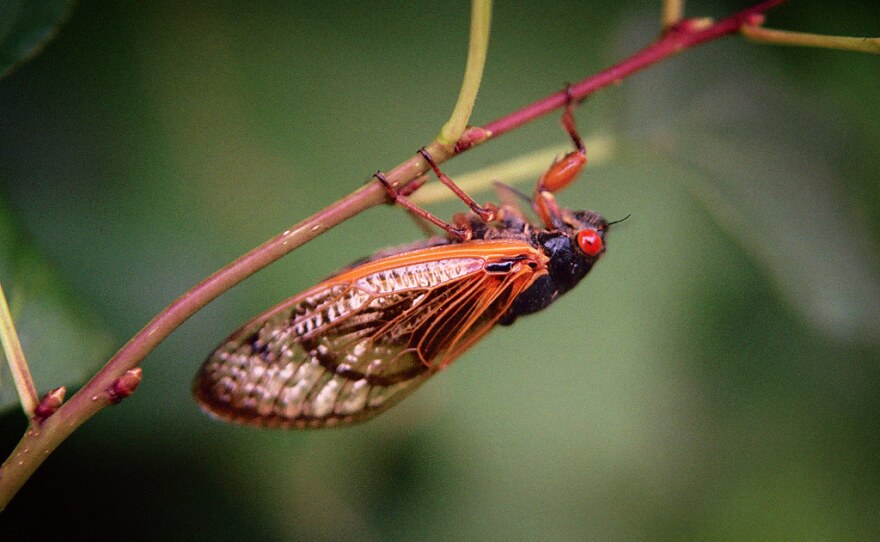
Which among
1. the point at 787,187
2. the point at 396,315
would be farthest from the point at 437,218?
the point at 787,187

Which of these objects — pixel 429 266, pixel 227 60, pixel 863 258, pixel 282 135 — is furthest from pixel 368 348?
pixel 863 258

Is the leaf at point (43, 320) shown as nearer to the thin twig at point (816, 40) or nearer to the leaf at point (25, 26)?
the leaf at point (25, 26)

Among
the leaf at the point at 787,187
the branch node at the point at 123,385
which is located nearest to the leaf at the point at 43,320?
the branch node at the point at 123,385

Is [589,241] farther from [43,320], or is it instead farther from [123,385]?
[43,320]

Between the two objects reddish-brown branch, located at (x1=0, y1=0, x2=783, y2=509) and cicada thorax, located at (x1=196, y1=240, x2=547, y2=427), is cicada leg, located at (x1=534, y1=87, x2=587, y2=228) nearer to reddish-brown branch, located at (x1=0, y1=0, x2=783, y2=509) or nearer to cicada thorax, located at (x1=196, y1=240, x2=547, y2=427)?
cicada thorax, located at (x1=196, y1=240, x2=547, y2=427)

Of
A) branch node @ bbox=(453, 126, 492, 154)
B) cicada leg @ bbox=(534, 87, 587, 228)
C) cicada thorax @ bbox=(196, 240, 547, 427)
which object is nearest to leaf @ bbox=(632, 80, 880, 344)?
cicada leg @ bbox=(534, 87, 587, 228)

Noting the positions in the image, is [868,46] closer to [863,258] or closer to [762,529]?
[863,258]
